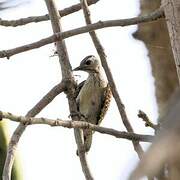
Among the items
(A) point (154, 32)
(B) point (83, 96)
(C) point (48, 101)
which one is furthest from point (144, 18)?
(B) point (83, 96)

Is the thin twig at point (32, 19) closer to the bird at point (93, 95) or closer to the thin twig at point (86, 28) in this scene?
the thin twig at point (86, 28)

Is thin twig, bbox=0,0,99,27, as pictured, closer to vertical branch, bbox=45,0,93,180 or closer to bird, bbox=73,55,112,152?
vertical branch, bbox=45,0,93,180

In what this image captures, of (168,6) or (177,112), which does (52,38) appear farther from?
(177,112)

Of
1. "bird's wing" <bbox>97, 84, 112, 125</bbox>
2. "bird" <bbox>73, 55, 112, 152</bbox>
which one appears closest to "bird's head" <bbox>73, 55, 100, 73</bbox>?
"bird" <bbox>73, 55, 112, 152</bbox>

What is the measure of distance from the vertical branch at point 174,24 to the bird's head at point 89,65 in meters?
4.29

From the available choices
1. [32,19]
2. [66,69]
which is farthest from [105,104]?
[32,19]

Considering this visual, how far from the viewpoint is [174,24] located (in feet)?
4.55

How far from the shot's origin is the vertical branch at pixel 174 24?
52.8 inches

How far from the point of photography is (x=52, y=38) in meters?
1.75

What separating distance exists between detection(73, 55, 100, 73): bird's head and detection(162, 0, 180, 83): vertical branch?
429 centimetres

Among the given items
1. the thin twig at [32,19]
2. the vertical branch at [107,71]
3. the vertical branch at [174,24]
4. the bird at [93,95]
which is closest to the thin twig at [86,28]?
the vertical branch at [174,24]

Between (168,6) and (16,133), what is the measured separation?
3.05 ft

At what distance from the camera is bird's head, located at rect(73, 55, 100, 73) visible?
576cm

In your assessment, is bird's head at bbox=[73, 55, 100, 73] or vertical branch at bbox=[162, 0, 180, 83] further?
bird's head at bbox=[73, 55, 100, 73]
